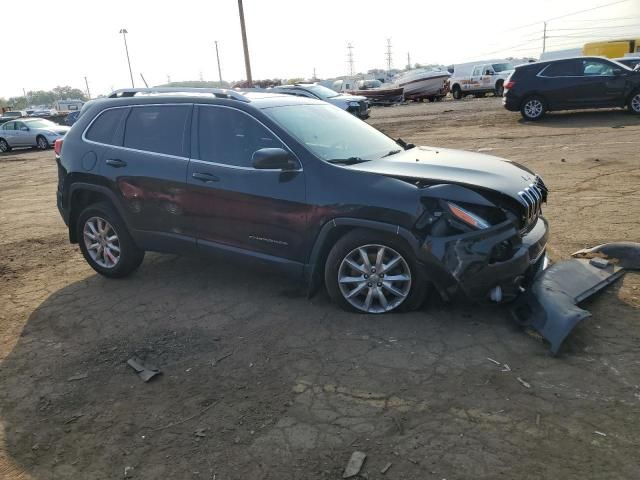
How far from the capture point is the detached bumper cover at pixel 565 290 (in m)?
3.61

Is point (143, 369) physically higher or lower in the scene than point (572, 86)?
lower

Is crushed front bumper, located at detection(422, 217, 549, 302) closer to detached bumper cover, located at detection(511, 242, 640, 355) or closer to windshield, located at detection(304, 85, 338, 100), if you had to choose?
detached bumper cover, located at detection(511, 242, 640, 355)

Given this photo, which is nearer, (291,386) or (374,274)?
(291,386)

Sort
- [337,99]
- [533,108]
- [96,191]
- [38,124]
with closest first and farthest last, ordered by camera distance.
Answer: [96,191] < [533,108] < [337,99] < [38,124]

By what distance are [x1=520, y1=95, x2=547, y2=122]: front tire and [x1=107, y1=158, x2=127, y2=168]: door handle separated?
47.9ft

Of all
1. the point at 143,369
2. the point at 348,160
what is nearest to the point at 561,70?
the point at 348,160

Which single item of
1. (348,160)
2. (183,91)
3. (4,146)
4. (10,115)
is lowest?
(4,146)

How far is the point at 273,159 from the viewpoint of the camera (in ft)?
13.8

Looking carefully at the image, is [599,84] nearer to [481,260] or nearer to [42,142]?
[481,260]

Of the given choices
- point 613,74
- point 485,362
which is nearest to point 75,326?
point 485,362

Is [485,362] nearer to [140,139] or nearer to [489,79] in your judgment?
[140,139]

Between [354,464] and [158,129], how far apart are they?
3.66 metres

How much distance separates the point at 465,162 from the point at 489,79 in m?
30.6

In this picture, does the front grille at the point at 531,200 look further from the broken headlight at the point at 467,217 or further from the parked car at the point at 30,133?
the parked car at the point at 30,133
